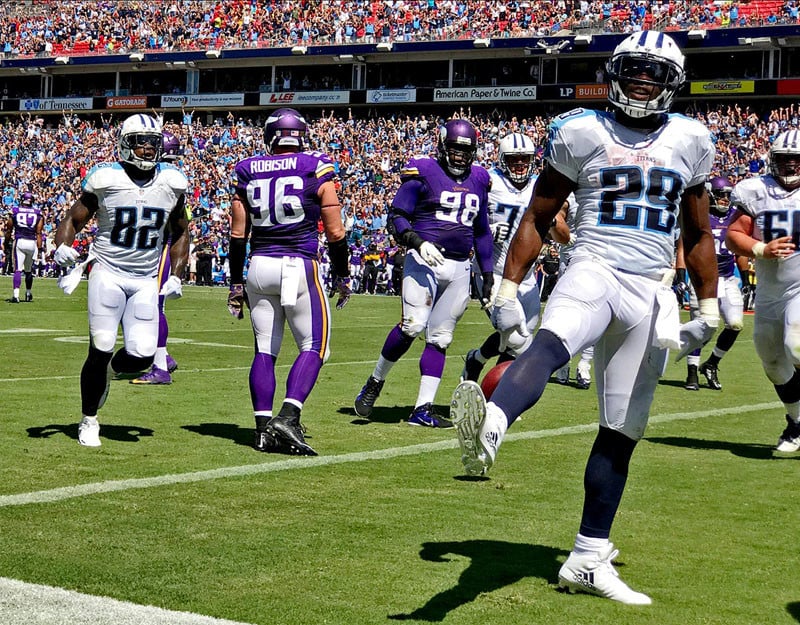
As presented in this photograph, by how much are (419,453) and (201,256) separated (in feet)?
91.6

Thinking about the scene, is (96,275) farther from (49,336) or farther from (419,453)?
(49,336)

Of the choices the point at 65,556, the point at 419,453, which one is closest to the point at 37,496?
the point at 65,556

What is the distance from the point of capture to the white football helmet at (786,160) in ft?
24.9

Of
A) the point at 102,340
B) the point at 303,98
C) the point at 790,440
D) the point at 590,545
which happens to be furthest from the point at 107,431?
the point at 303,98

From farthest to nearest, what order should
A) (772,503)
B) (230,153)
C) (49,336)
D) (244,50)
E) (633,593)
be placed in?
(244,50)
(230,153)
(49,336)
(772,503)
(633,593)

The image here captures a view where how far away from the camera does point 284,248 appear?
712 cm

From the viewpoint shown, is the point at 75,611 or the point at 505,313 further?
the point at 505,313

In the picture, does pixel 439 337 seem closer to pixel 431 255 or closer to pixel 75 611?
pixel 431 255

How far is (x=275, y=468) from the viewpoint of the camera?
6.35 meters

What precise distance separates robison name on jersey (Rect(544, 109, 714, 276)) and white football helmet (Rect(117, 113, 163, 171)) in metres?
3.46

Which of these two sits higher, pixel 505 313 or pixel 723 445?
pixel 505 313

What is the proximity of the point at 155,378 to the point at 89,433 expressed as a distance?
11.2 feet

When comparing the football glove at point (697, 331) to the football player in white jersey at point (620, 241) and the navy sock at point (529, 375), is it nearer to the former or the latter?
the football player in white jersey at point (620, 241)

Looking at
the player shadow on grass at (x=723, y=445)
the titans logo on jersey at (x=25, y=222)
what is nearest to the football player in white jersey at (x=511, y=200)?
the player shadow on grass at (x=723, y=445)
